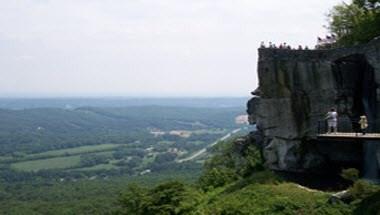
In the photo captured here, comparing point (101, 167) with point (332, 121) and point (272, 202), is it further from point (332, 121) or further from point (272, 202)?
point (332, 121)

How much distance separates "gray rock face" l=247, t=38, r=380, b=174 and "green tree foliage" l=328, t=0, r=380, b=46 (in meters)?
4.82

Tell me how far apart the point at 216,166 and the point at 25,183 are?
125 metres

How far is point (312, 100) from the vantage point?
1203 inches

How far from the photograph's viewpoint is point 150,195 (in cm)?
3606

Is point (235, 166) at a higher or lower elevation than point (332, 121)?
lower

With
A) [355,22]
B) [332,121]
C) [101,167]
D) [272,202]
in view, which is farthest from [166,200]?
[101,167]

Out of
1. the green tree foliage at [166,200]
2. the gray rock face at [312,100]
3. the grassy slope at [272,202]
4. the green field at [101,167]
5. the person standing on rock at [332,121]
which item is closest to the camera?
the grassy slope at [272,202]

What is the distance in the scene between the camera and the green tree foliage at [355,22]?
1373 inches

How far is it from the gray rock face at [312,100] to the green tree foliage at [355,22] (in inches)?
190

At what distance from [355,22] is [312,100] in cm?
988

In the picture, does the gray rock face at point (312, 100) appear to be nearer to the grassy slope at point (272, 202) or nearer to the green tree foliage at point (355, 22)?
the grassy slope at point (272, 202)

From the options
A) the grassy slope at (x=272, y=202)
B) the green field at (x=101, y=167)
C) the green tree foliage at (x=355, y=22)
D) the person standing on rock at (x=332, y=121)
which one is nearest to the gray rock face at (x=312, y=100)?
the person standing on rock at (x=332, y=121)

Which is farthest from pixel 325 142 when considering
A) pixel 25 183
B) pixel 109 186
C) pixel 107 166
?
pixel 107 166

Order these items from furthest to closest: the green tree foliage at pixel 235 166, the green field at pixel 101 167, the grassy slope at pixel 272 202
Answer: the green field at pixel 101 167, the green tree foliage at pixel 235 166, the grassy slope at pixel 272 202
